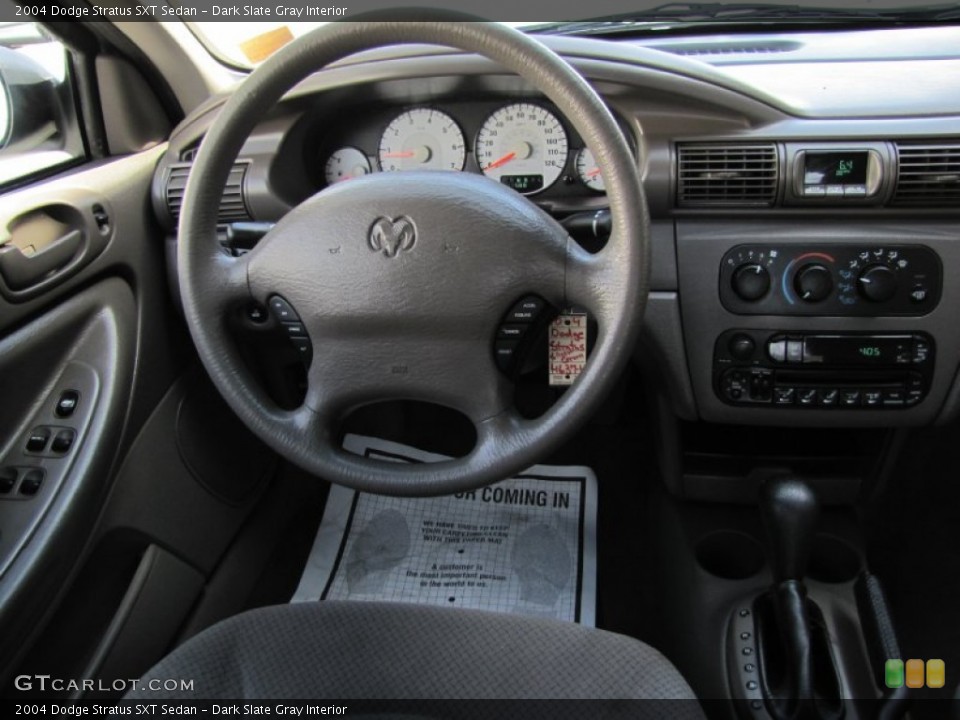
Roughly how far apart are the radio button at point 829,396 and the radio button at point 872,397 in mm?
39

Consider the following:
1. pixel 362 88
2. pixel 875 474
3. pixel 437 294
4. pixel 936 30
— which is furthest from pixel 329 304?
pixel 936 30

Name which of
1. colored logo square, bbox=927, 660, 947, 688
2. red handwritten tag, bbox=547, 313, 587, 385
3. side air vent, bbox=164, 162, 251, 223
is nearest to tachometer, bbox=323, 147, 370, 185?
side air vent, bbox=164, 162, 251, 223

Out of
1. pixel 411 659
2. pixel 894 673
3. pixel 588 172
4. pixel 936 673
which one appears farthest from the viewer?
pixel 936 673

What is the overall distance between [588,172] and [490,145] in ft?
0.50

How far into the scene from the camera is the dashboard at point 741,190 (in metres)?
1.07

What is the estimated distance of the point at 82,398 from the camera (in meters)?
1.13

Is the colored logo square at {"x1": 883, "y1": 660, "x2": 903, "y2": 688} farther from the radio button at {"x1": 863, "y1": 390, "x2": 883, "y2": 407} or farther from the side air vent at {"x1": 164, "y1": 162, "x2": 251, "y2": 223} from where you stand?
the side air vent at {"x1": 164, "y1": 162, "x2": 251, "y2": 223}

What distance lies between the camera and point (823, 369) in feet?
3.73

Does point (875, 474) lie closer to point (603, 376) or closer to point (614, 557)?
point (614, 557)

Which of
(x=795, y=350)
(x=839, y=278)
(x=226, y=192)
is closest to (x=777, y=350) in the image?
(x=795, y=350)

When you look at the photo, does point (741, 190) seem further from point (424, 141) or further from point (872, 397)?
point (424, 141)

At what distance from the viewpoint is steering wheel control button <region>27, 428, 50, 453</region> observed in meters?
1.08

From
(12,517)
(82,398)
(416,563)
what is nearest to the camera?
(12,517)

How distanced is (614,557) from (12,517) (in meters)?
1.03
